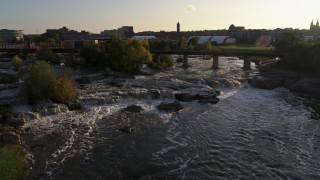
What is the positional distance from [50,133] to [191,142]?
42.5ft

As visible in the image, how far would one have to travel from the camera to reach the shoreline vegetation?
139ft

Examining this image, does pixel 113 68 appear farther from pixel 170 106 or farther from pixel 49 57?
pixel 170 106

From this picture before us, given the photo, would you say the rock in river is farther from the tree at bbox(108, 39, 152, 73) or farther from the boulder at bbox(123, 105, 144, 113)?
the tree at bbox(108, 39, 152, 73)

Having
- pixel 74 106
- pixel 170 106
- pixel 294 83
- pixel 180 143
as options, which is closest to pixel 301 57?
pixel 294 83

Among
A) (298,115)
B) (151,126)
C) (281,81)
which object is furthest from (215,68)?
(151,126)

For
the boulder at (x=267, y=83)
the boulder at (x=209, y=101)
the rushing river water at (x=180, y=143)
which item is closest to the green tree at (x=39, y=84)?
the rushing river water at (x=180, y=143)

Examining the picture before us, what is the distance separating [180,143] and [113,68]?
47.6 m

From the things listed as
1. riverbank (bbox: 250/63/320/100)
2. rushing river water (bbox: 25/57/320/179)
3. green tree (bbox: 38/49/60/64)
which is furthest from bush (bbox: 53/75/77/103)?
green tree (bbox: 38/49/60/64)

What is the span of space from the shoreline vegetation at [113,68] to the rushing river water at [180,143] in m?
4.18

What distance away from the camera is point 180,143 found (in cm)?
3105

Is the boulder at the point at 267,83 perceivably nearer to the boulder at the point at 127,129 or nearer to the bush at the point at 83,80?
the bush at the point at 83,80

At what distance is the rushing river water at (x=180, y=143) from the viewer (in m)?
25.3

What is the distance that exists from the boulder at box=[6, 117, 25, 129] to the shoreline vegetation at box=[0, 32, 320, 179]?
42 centimetres

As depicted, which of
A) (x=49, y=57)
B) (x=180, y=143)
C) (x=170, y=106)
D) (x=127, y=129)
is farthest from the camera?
(x=49, y=57)
